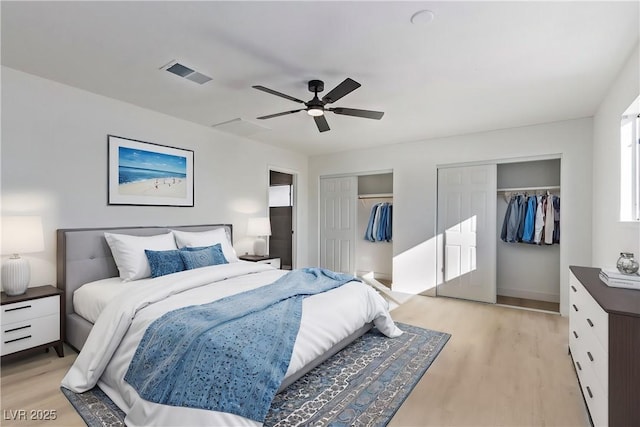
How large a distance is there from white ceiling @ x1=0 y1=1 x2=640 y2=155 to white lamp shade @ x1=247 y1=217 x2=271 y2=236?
1670 mm

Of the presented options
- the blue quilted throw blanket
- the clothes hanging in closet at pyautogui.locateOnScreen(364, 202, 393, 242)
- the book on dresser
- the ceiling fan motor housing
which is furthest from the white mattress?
the clothes hanging in closet at pyautogui.locateOnScreen(364, 202, 393, 242)

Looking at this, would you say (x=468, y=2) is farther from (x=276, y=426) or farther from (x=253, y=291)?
(x=276, y=426)

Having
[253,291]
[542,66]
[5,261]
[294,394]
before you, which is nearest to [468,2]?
[542,66]

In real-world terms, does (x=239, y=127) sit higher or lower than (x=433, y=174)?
higher

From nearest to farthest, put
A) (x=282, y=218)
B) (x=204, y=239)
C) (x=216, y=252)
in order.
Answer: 1. (x=216, y=252)
2. (x=204, y=239)
3. (x=282, y=218)

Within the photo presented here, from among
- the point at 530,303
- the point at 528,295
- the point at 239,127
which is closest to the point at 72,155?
the point at 239,127

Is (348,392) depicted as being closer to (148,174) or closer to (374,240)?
(148,174)

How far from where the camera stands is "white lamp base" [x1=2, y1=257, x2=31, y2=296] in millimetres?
2539

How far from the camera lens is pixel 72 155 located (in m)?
3.08

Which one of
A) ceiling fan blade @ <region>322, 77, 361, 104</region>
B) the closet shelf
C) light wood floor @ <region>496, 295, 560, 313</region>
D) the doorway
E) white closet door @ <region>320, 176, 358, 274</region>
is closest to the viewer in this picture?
ceiling fan blade @ <region>322, 77, 361, 104</region>

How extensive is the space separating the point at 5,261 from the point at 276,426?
8.49 ft

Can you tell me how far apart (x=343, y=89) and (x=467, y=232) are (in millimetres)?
3231

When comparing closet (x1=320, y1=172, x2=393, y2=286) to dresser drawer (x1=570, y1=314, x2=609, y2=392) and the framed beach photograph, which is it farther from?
dresser drawer (x1=570, y1=314, x2=609, y2=392)

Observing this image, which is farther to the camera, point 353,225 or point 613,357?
point 353,225
